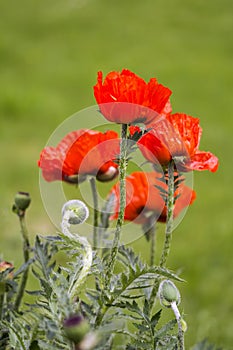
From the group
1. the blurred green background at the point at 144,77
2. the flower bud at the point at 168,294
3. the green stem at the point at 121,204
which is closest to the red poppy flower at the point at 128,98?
the green stem at the point at 121,204

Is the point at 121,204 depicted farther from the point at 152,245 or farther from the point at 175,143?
the point at 152,245

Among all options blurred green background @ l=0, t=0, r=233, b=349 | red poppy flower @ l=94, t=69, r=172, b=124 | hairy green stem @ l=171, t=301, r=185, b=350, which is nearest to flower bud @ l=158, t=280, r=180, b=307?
hairy green stem @ l=171, t=301, r=185, b=350

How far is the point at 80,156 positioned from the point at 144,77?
333 centimetres

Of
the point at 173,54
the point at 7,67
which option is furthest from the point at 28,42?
the point at 173,54

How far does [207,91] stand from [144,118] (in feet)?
10.6

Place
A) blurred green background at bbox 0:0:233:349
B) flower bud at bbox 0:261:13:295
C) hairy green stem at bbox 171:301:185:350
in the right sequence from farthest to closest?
blurred green background at bbox 0:0:233:349
flower bud at bbox 0:261:13:295
hairy green stem at bbox 171:301:185:350

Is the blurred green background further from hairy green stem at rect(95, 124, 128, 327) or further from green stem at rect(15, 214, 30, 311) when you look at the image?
hairy green stem at rect(95, 124, 128, 327)

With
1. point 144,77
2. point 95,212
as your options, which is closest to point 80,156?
point 95,212

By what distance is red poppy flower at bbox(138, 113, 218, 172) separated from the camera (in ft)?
1.55

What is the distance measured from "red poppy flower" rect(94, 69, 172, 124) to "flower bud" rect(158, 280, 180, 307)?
0.37ft

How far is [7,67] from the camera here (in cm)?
383

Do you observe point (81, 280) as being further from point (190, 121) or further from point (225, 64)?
point (225, 64)

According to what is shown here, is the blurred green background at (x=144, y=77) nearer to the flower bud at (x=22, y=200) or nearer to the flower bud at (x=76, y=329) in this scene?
the flower bud at (x=22, y=200)

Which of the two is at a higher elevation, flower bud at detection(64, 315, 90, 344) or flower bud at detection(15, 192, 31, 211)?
flower bud at detection(15, 192, 31, 211)
